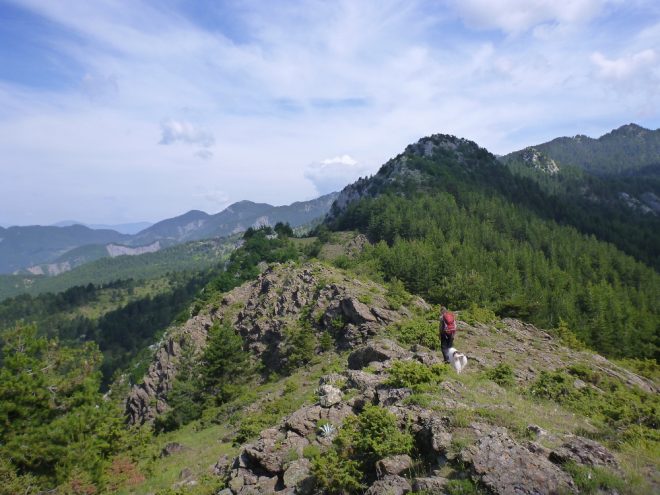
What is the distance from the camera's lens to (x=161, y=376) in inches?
2060

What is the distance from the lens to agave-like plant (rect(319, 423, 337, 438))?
53.0 feet

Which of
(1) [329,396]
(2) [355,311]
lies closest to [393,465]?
(1) [329,396]

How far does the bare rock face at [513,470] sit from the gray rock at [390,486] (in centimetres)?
178

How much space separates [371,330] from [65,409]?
80.3 ft

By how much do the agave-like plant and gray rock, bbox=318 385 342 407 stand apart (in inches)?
68.3

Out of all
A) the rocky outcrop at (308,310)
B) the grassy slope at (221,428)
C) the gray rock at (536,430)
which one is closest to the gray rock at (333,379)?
the grassy slope at (221,428)

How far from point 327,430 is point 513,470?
800 centimetres

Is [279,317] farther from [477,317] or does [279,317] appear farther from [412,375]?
[412,375]

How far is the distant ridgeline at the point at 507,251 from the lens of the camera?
63312 mm

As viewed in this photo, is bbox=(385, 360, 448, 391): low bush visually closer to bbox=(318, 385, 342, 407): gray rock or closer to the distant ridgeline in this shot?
bbox=(318, 385, 342, 407): gray rock

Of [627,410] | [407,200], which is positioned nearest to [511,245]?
[407,200]

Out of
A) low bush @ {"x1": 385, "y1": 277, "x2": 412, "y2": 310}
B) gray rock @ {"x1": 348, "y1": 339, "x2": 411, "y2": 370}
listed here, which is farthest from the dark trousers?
low bush @ {"x1": 385, "y1": 277, "x2": 412, "y2": 310}

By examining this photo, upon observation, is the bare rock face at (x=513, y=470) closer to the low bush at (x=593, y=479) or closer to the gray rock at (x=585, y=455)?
the low bush at (x=593, y=479)

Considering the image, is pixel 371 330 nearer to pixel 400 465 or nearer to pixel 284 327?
pixel 284 327
